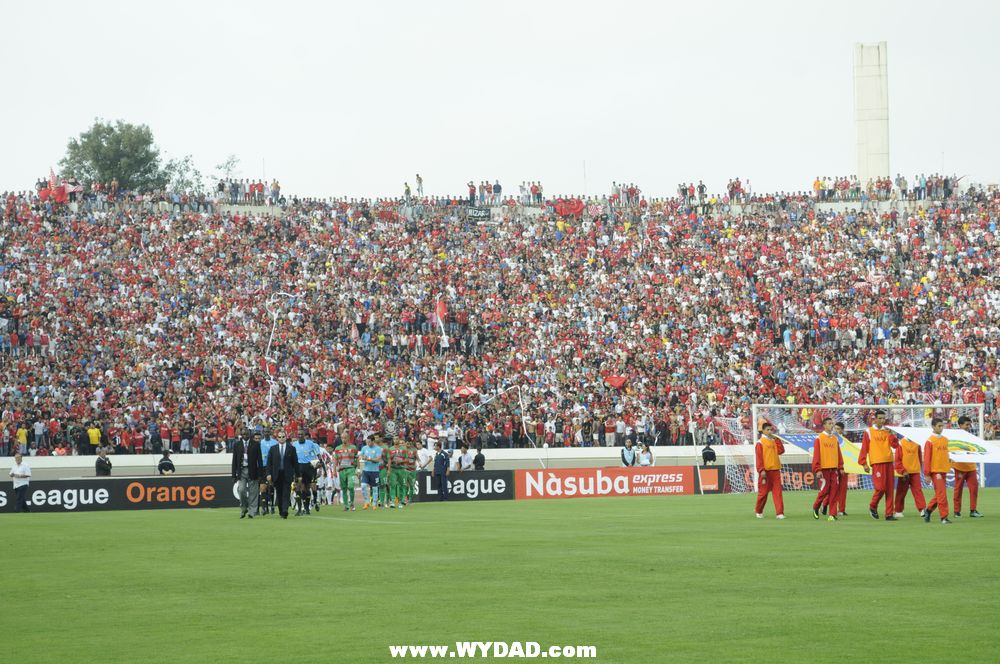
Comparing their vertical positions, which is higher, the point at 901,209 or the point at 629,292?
the point at 901,209

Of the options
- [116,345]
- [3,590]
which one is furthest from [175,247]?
[3,590]

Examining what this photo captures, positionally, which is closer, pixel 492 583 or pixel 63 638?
pixel 63 638

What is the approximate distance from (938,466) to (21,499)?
2226 cm

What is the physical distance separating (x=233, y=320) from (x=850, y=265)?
26.0 metres

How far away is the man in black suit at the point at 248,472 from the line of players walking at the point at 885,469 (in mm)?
10392

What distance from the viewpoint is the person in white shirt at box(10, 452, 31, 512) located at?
108 feet

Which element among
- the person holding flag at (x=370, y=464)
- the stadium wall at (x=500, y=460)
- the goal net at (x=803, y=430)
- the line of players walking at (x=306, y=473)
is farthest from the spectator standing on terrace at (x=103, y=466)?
the goal net at (x=803, y=430)

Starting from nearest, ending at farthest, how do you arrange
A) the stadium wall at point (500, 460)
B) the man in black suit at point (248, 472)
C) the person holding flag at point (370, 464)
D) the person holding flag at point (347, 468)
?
the man in black suit at point (248, 472)
the person holding flag at point (347, 468)
the person holding flag at point (370, 464)
the stadium wall at point (500, 460)

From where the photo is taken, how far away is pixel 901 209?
207 ft

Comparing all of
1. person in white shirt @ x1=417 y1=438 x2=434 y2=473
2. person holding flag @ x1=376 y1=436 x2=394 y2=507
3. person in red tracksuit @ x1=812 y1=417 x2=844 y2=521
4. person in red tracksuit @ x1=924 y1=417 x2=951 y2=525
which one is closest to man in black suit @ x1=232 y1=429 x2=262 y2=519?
person holding flag @ x1=376 y1=436 x2=394 y2=507

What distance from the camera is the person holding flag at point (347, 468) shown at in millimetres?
30562

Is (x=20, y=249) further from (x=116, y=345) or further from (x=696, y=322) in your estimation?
(x=696, y=322)

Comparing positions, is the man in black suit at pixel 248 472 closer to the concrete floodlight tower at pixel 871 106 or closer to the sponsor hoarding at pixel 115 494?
the sponsor hoarding at pixel 115 494

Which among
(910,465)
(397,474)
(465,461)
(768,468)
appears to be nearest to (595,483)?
(465,461)
